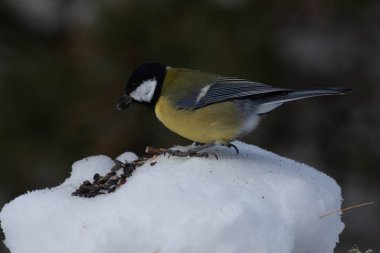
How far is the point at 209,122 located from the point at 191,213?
538 mm

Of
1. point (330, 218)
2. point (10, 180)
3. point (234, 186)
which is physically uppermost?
point (234, 186)

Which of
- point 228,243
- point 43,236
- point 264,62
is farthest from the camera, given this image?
point 264,62

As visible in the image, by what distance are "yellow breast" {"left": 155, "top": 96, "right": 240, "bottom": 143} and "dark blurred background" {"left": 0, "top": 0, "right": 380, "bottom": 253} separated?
2.99ft

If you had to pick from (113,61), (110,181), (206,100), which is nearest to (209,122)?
(206,100)

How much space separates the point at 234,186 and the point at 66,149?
4.76ft

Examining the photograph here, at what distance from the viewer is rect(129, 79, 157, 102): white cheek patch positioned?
194 centimetres

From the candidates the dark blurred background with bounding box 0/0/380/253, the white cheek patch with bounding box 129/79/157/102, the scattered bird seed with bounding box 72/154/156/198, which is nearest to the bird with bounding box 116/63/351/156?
the white cheek patch with bounding box 129/79/157/102

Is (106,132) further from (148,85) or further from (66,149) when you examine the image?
(148,85)

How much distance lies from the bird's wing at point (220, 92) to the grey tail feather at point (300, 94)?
3 cm

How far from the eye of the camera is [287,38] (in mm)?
3213

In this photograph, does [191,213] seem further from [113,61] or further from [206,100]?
[113,61]

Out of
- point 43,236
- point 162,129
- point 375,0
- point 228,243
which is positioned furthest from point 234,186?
point 375,0

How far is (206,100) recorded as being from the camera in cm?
191

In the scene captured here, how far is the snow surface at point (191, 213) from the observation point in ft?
4.40
